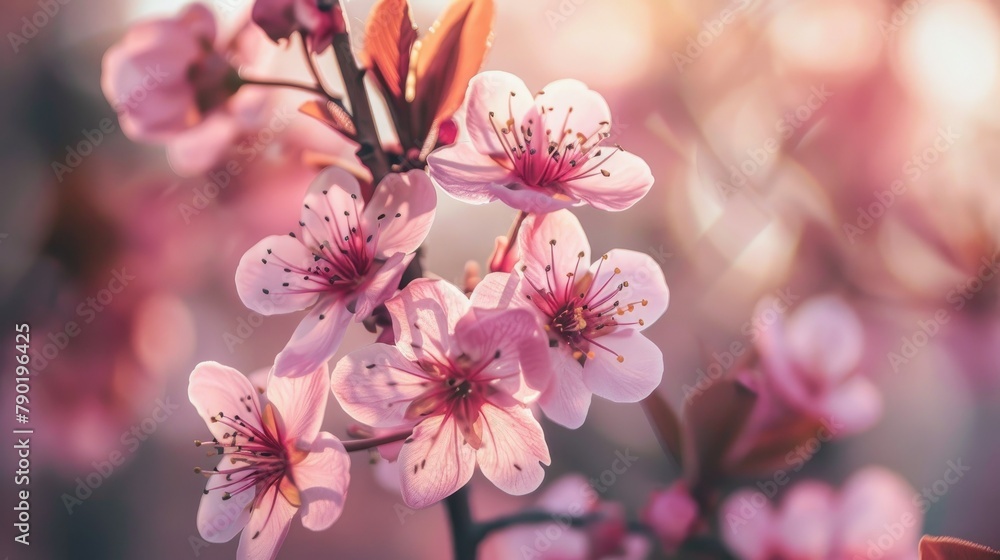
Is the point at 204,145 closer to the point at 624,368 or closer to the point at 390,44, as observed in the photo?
the point at 390,44

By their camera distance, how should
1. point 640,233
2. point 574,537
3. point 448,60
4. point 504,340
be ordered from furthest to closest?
point 640,233 < point 574,537 < point 448,60 < point 504,340

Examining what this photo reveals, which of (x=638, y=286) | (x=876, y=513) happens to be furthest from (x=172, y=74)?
(x=876, y=513)

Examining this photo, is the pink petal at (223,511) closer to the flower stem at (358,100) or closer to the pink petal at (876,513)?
the flower stem at (358,100)

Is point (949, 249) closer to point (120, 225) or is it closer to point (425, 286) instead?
point (425, 286)

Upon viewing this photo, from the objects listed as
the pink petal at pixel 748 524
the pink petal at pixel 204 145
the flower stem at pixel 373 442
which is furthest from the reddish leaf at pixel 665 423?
the pink petal at pixel 204 145

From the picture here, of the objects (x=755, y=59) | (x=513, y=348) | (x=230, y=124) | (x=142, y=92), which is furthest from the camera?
(x=755, y=59)

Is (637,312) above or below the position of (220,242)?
above

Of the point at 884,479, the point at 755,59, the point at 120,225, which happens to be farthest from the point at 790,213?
the point at 120,225
